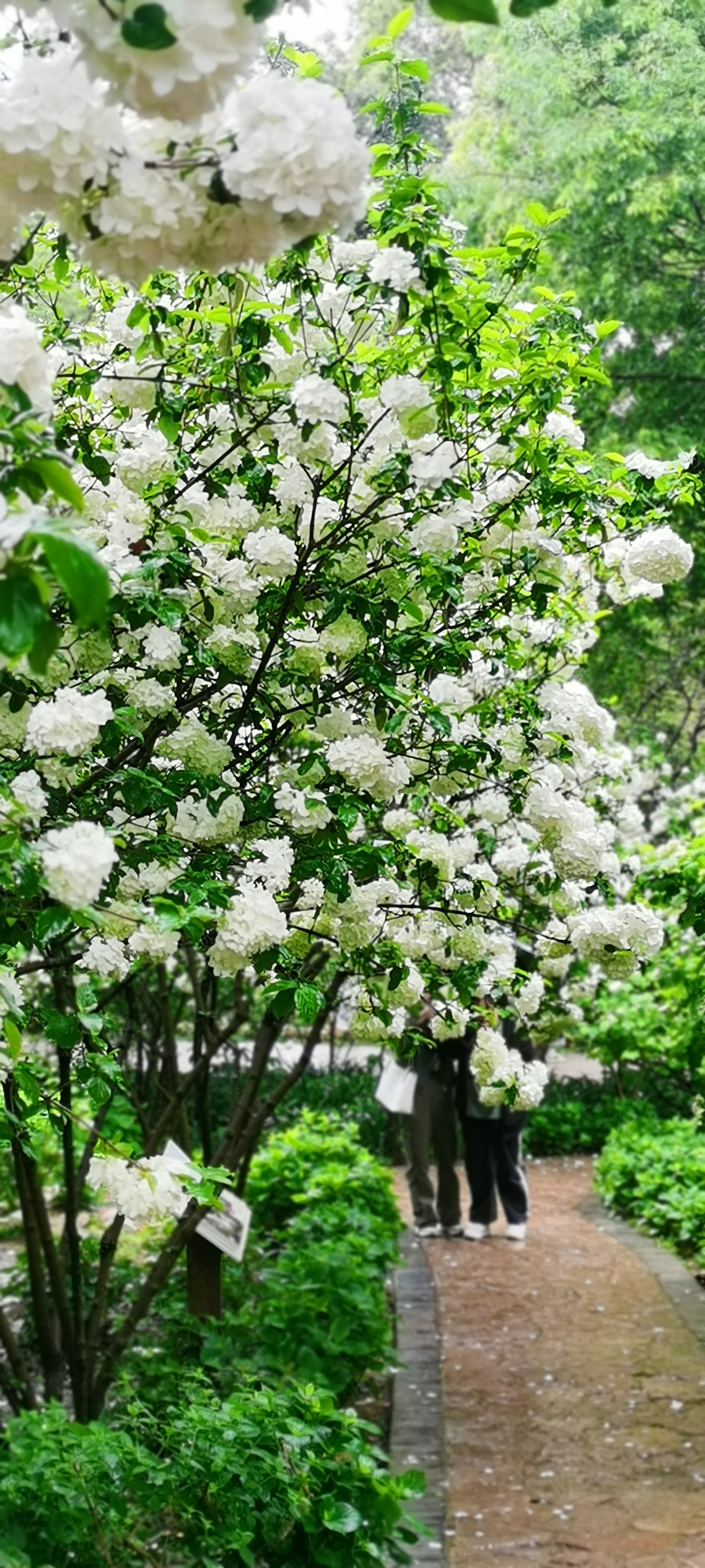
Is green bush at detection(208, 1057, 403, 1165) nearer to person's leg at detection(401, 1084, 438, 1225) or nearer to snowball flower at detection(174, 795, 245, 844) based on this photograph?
person's leg at detection(401, 1084, 438, 1225)

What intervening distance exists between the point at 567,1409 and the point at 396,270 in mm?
4930

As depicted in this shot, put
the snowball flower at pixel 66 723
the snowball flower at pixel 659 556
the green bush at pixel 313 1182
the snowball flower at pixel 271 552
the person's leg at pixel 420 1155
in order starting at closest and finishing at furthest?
the snowball flower at pixel 66 723 → the snowball flower at pixel 271 552 → the snowball flower at pixel 659 556 → the green bush at pixel 313 1182 → the person's leg at pixel 420 1155

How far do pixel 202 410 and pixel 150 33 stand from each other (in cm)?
187

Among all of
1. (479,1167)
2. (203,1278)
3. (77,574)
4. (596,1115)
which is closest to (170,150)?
(77,574)

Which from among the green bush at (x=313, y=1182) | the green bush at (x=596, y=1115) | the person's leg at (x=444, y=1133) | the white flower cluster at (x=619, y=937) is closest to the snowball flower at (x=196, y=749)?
the white flower cluster at (x=619, y=937)

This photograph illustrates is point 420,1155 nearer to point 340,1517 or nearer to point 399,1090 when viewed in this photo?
point 399,1090

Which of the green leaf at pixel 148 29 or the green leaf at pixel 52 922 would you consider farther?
the green leaf at pixel 52 922

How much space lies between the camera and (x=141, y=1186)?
7.65 ft

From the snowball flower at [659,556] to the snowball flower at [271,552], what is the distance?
3.46 ft

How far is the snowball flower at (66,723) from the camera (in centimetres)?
252

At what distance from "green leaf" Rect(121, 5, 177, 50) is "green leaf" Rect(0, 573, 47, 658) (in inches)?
18.4

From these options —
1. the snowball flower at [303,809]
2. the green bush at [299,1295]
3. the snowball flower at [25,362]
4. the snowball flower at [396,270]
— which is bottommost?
the green bush at [299,1295]

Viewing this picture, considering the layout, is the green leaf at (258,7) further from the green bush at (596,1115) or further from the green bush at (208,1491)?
the green bush at (596,1115)

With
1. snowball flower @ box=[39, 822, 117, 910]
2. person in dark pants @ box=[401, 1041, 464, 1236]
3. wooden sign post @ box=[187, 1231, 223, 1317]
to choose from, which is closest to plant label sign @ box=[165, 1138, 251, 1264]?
wooden sign post @ box=[187, 1231, 223, 1317]
